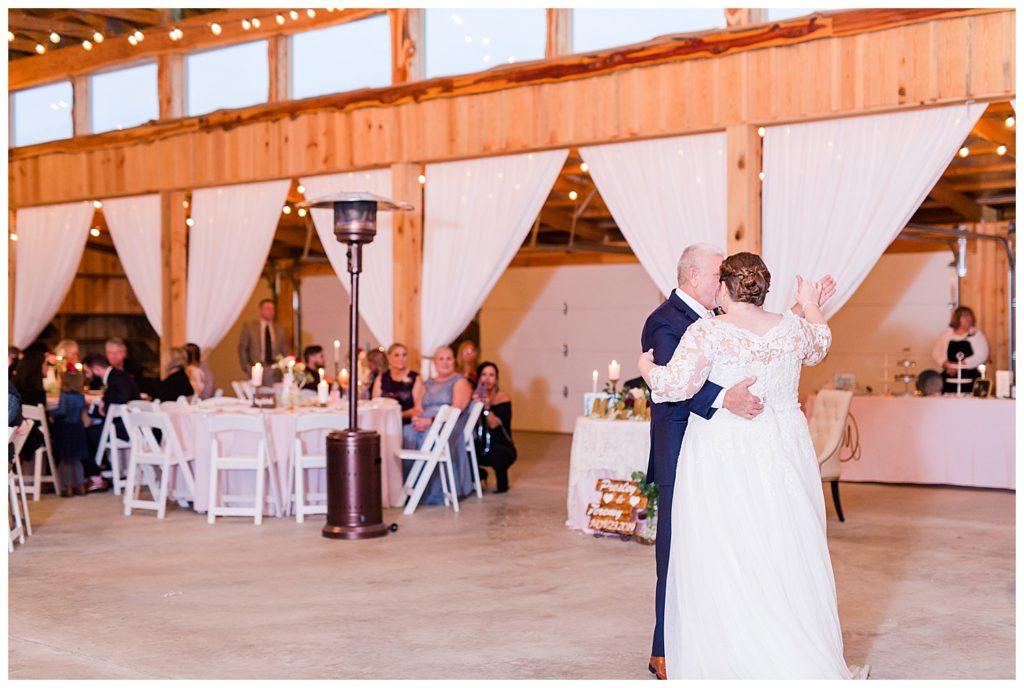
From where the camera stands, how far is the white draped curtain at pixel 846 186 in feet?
25.7

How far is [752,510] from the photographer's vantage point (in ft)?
12.6

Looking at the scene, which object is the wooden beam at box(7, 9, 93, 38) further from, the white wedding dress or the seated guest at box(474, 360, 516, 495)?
the white wedding dress

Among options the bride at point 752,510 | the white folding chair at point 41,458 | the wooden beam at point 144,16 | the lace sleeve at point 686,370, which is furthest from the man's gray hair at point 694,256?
the wooden beam at point 144,16

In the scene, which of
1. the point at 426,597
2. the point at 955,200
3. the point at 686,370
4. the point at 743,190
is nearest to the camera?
the point at 686,370

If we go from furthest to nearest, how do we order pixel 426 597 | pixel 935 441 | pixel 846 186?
pixel 935 441 → pixel 846 186 → pixel 426 597

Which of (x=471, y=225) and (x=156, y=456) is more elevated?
(x=471, y=225)

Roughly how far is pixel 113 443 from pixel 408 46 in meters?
4.04

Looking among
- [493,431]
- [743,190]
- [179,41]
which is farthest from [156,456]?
[179,41]

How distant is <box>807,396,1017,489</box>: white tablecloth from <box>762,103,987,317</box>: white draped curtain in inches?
68.0

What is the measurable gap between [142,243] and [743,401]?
9451 mm

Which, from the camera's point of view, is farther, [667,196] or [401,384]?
[401,384]

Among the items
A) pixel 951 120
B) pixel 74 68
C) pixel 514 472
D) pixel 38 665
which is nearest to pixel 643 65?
pixel 951 120

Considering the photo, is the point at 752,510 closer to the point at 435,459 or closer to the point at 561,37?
the point at 435,459

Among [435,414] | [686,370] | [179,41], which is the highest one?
[179,41]
